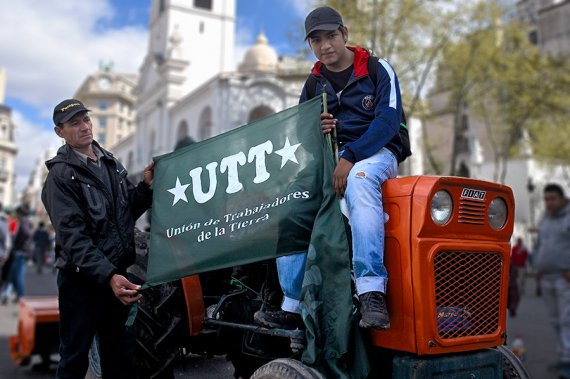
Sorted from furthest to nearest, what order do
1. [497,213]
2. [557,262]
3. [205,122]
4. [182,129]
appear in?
[182,129] < [205,122] < [557,262] < [497,213]

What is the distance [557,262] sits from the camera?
5.71 meters

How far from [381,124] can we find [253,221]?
0.80 meters

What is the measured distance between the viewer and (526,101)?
21.2 meters

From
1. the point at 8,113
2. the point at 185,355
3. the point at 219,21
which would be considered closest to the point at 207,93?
the point at 219,21

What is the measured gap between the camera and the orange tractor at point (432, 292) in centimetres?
239

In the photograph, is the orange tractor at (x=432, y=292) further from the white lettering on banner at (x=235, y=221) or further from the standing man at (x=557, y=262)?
the standing man at (x=557, y=262)

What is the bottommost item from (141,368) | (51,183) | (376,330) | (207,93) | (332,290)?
(141,368)

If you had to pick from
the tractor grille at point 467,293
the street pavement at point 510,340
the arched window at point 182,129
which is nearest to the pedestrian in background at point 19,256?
the street pavement at point 510,340

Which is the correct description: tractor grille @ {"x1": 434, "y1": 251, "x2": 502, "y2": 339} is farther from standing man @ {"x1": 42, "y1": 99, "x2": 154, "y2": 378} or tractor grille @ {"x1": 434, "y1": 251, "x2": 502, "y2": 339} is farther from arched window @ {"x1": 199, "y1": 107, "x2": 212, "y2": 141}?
arched window @ {"x1": 199, "y1": 107, "x2": 212, "y2": 141}

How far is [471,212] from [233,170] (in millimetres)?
1222

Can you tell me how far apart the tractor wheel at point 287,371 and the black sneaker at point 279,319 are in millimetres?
203

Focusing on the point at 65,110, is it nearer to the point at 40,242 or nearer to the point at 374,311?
the point at 374,311

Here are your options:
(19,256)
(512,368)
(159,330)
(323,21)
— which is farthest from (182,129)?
(512,368)

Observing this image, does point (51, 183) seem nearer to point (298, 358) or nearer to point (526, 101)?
point (298, 358)
